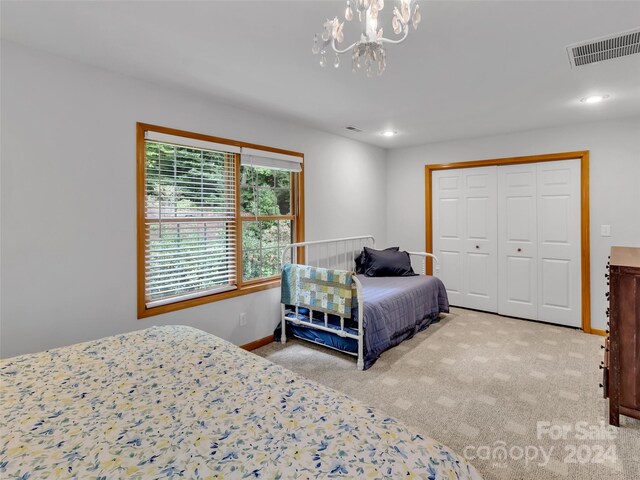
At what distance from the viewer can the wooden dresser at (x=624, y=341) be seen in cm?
205

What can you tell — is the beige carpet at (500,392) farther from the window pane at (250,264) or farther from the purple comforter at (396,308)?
the window pane at (250,264)

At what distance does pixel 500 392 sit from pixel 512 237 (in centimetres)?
234

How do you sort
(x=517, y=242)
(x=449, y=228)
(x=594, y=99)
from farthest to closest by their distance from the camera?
1. (x=449, y=228)
2. (x=517, y=242)
3. (x=594, y=99)

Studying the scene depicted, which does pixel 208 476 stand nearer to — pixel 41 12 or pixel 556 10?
pixel 41 12

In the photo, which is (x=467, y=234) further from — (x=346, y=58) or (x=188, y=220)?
(x=188, y=220)

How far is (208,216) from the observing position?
2984mm

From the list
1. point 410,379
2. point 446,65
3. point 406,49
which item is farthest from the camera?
point 410,379

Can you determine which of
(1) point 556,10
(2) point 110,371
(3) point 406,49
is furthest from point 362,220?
(2) point 110,371

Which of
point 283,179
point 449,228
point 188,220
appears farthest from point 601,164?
point 188,220

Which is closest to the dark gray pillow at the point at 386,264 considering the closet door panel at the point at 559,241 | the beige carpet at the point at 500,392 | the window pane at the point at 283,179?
the beige carpet at the point at 500,392

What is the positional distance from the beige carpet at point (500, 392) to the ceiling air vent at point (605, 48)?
2.22 meters

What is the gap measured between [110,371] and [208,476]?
0.85 metres

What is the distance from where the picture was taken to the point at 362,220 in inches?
185

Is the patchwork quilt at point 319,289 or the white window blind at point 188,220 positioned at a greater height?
the white window blind at point 188,220
